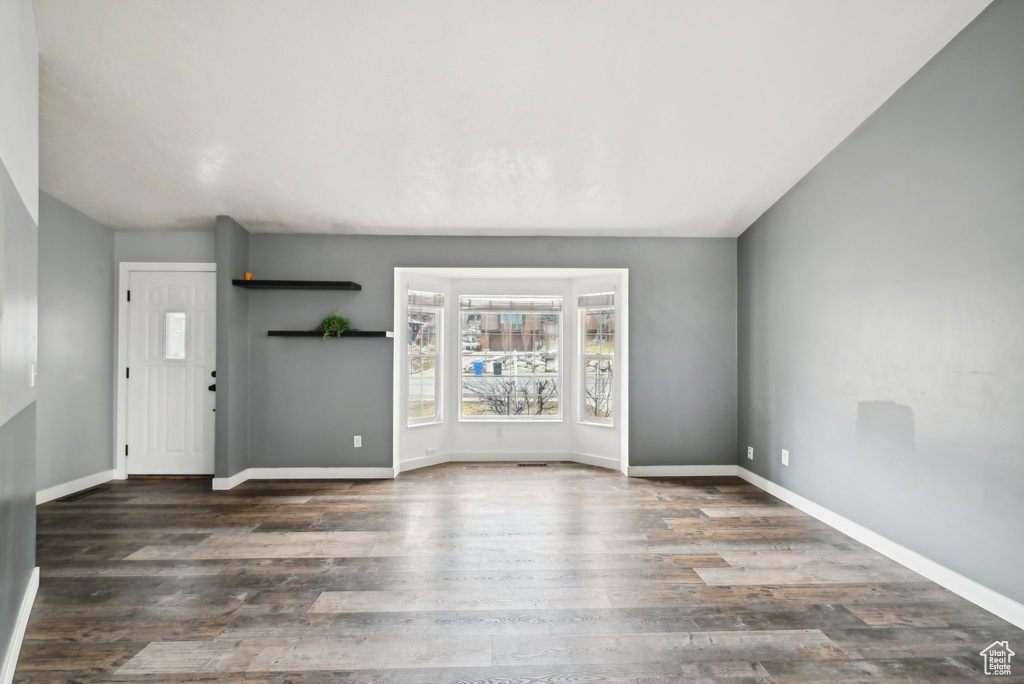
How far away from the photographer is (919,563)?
2.91 m

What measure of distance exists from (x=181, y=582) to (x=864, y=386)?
Answer: 14.7 feet

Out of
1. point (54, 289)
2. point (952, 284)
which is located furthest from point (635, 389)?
point (54, 289)

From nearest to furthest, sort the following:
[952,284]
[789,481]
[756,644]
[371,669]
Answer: [371,669]
[756,644]
[952,284]
[789,481]

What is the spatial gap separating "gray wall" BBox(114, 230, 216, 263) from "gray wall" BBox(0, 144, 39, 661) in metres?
2.66

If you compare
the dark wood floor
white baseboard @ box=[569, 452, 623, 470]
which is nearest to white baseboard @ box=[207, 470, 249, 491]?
the dark wood floor

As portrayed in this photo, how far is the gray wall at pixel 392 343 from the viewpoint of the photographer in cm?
493

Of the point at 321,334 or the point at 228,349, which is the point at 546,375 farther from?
the point at 228,349

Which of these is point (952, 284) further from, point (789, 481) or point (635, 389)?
point (635, 389)

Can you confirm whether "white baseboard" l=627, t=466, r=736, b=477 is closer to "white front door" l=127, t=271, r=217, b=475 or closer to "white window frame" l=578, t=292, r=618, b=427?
"white window frame" l=578, t=292, r=618, b=427

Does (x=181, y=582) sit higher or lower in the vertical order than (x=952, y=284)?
lower

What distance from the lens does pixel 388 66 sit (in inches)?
114

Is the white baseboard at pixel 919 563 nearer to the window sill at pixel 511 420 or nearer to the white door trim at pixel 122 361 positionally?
the window sill at pixel 511 420

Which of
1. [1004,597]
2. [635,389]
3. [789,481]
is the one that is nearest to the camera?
A: [1004,597]

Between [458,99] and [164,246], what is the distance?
369cm
